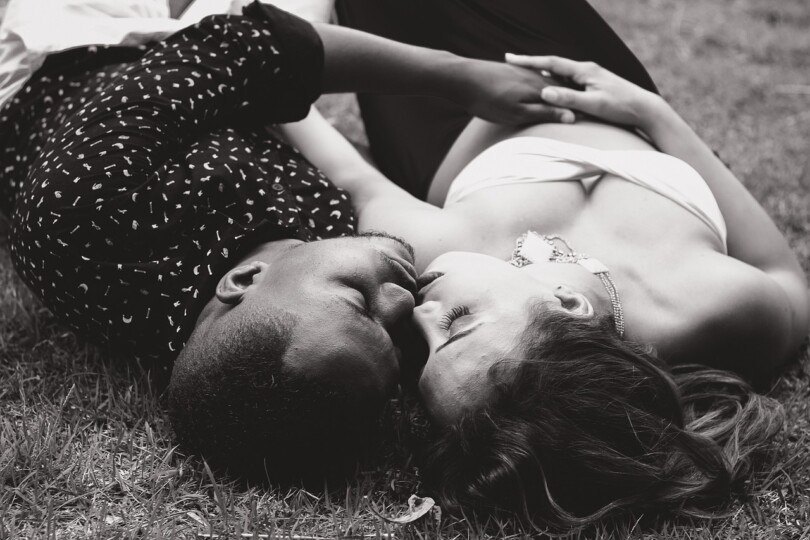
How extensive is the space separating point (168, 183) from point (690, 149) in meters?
1.80

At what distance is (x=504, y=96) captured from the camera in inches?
111

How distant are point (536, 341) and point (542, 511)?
1.38ft

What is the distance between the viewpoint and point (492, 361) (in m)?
1.92

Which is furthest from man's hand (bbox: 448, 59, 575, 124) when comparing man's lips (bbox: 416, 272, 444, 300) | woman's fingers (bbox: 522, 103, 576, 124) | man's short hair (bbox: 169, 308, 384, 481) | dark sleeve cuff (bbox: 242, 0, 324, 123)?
man's short hair (bbox: 169, 308, 384, 481)

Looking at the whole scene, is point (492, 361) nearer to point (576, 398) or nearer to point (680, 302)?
point (576, 398)

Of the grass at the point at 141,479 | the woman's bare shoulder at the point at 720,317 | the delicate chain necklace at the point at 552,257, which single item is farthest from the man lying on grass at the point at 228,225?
the woman's bare shoulder at the point at 720,317

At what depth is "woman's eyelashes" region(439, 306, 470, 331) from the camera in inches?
81.0

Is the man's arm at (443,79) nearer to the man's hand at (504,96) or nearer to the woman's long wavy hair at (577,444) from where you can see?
the man's hand at (504,96)

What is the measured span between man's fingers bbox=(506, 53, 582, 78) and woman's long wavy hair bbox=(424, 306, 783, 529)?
1.25m

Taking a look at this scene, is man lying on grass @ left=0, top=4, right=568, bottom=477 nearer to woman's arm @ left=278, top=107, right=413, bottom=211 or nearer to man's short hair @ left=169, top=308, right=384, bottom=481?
man's short hair @ left=169, top=308, right=384, bottom=481

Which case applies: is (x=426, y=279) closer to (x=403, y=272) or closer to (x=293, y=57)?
(x=403, y=272)

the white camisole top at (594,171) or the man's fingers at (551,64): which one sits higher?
the man's fingers at (551,64)

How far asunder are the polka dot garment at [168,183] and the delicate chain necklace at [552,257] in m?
0.57

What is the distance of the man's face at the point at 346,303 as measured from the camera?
1812mm
